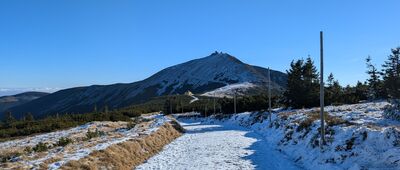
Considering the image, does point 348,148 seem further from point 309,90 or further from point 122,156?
point 309,90

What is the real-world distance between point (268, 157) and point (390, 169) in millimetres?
7289

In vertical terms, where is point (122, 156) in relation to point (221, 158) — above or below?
above

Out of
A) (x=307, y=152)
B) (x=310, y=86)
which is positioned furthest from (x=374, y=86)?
(x=307, y=152)

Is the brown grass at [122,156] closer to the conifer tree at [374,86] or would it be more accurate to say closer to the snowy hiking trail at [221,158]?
the snowy hiking trail at [221,158]

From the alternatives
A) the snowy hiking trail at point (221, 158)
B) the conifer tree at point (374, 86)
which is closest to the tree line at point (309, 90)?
the conifer tree at point (374, 86)

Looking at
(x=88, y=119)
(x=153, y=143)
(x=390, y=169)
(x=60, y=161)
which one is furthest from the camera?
(x=88, y=119)

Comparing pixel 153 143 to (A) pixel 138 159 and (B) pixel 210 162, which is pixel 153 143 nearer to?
(A) pixel 138 159

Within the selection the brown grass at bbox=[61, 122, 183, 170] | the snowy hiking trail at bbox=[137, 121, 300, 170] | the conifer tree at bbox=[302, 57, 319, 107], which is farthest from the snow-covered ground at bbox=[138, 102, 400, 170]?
the conifer tree at bbox=[302, 57, 319, 107]

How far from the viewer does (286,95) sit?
214 feet

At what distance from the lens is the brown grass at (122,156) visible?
48.9ft

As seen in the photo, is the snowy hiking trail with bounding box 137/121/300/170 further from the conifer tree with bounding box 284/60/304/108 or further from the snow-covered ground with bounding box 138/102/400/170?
the conifer tree with bounding box 284/60/304/108

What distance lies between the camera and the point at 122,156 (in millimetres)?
17703

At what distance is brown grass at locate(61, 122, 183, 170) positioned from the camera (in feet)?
48.9

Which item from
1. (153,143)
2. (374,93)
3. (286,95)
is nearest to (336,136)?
(153,143)
